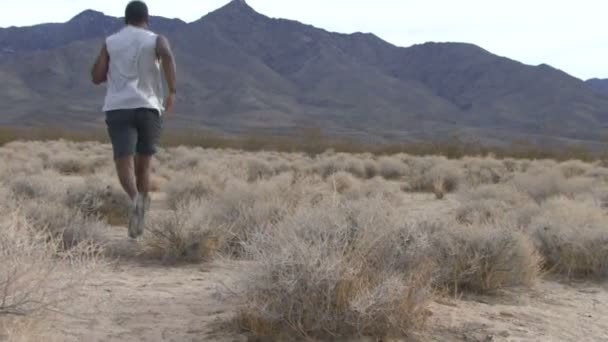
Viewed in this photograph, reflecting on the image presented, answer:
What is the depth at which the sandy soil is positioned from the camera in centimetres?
382

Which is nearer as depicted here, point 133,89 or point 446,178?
point 133,89

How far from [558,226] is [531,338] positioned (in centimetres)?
294

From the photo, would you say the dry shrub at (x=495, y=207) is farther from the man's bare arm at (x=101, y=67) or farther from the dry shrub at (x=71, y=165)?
the dry shrub at (x=71, y=165)

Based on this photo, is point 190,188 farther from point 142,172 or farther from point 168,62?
point 168,62

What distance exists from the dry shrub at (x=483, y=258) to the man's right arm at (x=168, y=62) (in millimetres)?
2432

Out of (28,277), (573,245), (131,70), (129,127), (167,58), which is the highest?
(167,58)

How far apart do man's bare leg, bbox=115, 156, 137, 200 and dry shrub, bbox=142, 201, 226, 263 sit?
0.45 meters

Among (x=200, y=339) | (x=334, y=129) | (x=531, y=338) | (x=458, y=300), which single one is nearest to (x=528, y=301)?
(x=458, y=300)

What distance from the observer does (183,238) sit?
237 inches

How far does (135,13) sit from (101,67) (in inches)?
21.3

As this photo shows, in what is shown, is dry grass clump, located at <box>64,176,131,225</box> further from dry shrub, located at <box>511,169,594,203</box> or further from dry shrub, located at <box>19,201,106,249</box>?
dry shrub, located at <box>511,169,594,203</box>

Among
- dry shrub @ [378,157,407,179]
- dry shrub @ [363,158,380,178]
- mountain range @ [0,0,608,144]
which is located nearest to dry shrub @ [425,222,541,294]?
dry shrub @ [378,157,407,179]

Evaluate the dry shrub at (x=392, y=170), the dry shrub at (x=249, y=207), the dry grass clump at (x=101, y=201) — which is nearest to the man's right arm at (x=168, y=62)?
the dry shrub at (x=249, y=207)

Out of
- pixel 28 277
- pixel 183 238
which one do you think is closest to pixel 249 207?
pixel 183 238
